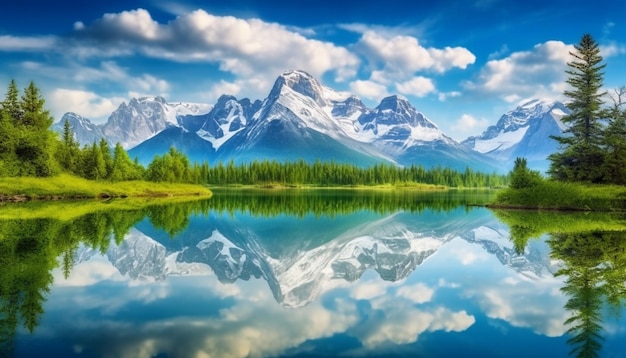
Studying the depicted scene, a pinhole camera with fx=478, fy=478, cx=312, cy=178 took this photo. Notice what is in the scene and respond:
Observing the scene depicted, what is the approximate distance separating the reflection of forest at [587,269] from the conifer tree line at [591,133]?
2112 centimetres

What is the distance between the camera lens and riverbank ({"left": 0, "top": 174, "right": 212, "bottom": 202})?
72.9 metres

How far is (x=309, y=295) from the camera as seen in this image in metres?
16.9

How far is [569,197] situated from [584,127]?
12.1 m

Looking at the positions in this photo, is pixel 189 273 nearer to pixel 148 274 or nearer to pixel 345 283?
pixel 148 274

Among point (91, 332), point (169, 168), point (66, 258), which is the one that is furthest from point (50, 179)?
point (91, 332)

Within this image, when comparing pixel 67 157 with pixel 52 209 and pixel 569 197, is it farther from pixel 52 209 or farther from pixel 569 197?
pixel 569 197

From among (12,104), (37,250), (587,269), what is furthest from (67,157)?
(587,269)

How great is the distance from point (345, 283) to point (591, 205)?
148 feet

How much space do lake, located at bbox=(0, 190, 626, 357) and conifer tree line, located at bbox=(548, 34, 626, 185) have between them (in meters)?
29.1

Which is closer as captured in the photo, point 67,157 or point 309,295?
point 309,295

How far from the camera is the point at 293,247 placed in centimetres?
2870

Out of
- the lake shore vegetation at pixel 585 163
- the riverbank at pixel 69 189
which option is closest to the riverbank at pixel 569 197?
the lake shore vegetation at pixel 585 163

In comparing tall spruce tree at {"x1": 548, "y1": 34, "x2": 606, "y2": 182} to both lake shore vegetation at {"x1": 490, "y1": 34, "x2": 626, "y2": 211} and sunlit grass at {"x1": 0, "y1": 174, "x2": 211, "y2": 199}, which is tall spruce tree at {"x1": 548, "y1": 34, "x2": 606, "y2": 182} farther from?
sunlit grass at {"x1": 0, "y1": 174, "x2": 211, "y2": 199}

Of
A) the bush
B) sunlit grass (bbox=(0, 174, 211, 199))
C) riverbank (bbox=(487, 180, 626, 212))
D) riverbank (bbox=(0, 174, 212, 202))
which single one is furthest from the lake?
sunlit grass (bbox=(0, 174, 211, 199))
